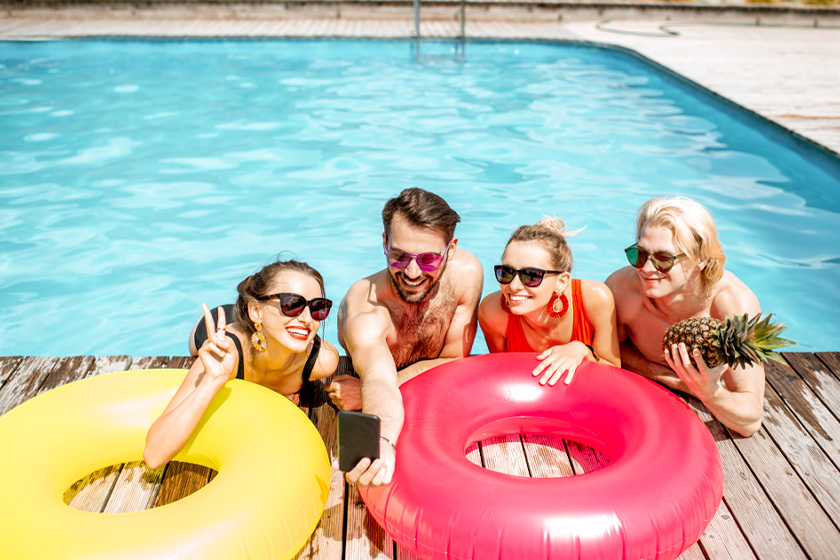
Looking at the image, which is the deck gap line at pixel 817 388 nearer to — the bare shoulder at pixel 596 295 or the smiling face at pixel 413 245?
the bare shoulder at pixel 596 295

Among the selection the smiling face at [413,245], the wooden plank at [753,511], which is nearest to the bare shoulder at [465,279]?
the smiling face at [413,245]

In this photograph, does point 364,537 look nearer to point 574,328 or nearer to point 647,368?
point 574,328

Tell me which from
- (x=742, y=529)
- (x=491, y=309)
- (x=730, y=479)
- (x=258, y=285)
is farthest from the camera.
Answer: (x=491, y=309)

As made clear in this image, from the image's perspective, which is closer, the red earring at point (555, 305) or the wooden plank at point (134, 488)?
the wooden plank at point (134, 488)

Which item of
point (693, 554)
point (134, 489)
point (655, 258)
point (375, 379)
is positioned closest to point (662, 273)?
point (655, 258)

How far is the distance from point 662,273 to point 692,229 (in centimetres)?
25

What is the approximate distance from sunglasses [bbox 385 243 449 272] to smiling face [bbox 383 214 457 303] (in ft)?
0.05

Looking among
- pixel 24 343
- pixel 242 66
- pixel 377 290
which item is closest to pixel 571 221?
pixel 377 290

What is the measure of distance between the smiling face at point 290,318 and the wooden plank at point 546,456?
1207mm

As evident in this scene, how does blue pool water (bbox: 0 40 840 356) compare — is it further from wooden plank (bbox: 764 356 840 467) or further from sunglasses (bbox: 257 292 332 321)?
sunglasses (bbox: 257 292 332 321)

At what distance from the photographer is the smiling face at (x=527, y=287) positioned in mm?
3499

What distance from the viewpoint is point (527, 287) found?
11.6ft

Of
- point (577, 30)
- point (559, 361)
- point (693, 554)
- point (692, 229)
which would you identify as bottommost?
point (693, 554)

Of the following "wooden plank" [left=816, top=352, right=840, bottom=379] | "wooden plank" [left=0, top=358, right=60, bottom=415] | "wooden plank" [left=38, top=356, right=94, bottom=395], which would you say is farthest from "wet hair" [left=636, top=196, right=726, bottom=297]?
"wooden plank" [left=0, top=358, right=60, bottom=415]
